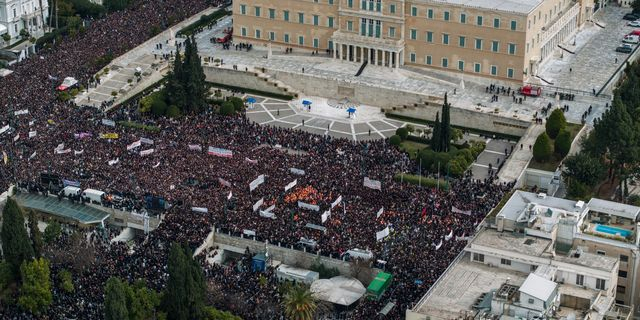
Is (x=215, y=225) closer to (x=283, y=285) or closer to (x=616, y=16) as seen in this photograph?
(x=283, y=285)

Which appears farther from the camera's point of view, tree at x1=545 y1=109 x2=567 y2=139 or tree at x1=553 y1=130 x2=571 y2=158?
tree at x1=545 y1=109 x2=567 y2=139

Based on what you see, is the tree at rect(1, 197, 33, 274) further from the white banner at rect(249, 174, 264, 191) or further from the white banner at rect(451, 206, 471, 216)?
the white banner at rect(451, 206, 471, 216)

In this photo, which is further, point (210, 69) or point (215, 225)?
point (210, 69)

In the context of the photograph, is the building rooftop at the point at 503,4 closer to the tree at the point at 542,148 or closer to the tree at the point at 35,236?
the tree at the point at 542,148

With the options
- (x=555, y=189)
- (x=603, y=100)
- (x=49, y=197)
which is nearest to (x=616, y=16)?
(x=603, y=100)

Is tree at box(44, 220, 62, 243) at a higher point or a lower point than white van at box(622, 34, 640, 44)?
lower

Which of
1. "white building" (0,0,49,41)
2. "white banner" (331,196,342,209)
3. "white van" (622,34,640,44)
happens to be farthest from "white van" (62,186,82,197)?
"white van" (622,34,640,44)

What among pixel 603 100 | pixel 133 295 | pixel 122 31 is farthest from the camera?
pixel 122 31
